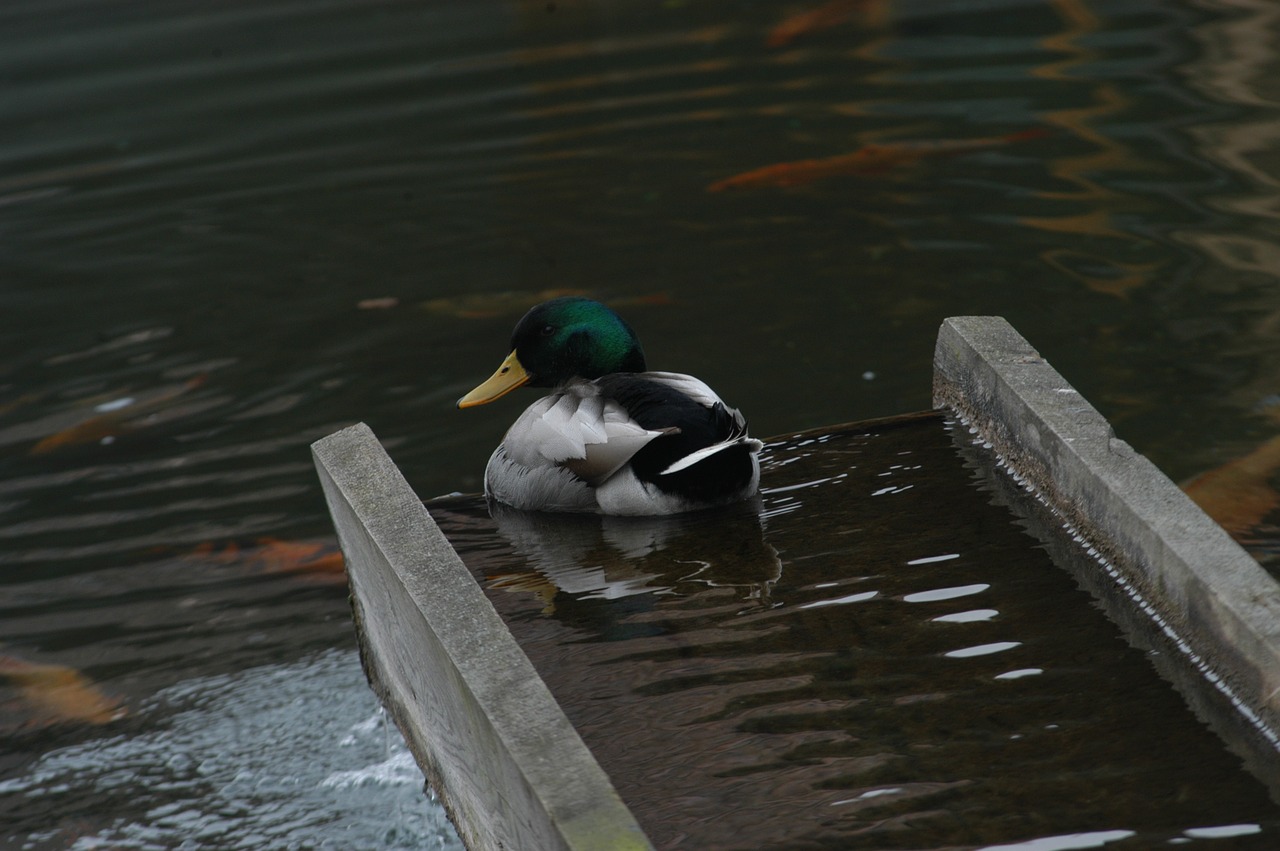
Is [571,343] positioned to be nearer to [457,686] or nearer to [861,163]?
[457,686]

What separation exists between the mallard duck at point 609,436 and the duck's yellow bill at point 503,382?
5 centimetres

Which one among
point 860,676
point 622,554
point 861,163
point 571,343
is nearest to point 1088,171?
point 861,163


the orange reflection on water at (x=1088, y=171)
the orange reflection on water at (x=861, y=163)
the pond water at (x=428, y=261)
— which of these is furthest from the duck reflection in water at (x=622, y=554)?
the orange reflection on water at (x=861, y=163)

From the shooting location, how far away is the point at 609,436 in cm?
366

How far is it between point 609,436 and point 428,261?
3.88 m

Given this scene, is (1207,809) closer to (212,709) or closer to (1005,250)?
Answer: (212,709)

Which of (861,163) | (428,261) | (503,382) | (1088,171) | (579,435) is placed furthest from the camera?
(861,163)

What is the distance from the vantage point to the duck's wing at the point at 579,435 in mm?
3652

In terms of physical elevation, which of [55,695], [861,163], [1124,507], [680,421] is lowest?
[55,695]

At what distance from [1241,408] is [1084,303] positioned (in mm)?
1062

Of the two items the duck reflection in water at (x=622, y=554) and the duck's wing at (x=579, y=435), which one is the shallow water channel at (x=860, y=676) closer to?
the duck reflection in water at (x=622, y=554)

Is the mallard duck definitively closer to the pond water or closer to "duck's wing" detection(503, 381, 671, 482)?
"duck's wing" detection(503, 381, 671, 482)

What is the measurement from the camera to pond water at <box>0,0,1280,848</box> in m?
4.49

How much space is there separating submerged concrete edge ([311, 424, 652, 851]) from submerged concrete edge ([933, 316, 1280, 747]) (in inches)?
46.8
